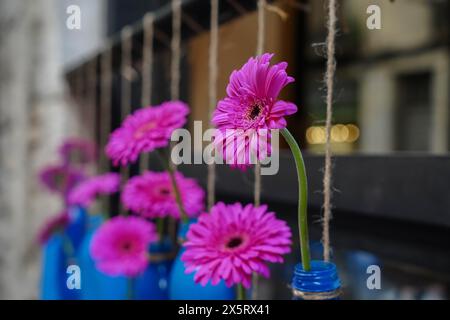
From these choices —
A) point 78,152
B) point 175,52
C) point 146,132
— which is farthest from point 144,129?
point 78,152

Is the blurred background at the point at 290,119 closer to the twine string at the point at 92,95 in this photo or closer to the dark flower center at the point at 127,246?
the twine string at the point at 92,95

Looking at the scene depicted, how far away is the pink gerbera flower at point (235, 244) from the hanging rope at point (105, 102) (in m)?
0.77

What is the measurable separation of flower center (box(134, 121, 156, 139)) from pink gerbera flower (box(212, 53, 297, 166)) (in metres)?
0.14

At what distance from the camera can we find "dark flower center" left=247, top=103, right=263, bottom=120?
0.80 ft

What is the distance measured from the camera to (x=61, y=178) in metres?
0.94

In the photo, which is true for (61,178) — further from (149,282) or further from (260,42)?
(260,42)

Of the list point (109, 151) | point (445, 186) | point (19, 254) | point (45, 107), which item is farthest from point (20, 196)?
point (445, 186)

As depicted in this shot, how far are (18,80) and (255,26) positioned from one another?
51.0 inches

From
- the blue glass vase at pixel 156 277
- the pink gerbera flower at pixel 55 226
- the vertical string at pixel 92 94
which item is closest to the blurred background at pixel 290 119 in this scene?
the vertical string at pixel 92 94

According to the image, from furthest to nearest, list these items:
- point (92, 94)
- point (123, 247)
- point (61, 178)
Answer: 1. point (92, 94)
2. point (61, 178)
3. point (123, 247)

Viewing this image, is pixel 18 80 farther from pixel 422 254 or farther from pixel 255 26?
pixel 422 254

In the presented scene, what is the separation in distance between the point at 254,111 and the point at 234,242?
0.10m

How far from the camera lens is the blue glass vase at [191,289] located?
39cm

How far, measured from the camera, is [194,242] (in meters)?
0.31
